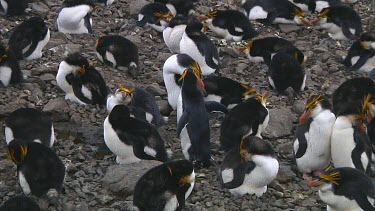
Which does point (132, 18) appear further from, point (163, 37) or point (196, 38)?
point (196, 38)

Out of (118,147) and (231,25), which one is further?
(231,25)

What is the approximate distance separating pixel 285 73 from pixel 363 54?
1355 mm

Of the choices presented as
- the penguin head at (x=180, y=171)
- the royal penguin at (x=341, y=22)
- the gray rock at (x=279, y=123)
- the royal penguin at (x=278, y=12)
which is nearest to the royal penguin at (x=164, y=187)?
the penguin head at (x=180, y=171)

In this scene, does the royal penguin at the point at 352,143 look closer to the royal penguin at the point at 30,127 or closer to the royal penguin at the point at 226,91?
the royal penguin at the point at 226,91

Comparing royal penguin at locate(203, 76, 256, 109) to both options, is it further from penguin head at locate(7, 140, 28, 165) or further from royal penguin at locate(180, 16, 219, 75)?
penguin head at locate(7, 140, 28, 165)

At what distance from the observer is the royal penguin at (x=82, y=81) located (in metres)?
7.71

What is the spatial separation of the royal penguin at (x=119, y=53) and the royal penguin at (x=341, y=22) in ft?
9.73

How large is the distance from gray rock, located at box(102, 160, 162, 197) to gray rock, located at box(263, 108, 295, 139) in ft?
4.95

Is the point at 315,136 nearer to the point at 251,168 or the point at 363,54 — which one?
the point at 251,168

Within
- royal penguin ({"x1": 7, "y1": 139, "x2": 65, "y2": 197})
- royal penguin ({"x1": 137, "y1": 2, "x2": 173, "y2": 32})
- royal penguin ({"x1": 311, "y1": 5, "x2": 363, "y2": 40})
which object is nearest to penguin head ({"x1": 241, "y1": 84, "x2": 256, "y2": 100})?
royal penguin ({"x1": 7, "y1": 139, "x2": 65, "y2": 197})

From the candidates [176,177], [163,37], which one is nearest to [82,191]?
[176,177]

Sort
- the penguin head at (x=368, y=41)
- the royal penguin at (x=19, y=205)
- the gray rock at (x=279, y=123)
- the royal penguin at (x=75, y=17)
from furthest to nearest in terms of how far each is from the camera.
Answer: the royal penguin at (x=75, y=17) < the penguin head at (x=368, y=41) < the gray rock at (x=279, y=123) < the royal penguin at (x=19, y=205)

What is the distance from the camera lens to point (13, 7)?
33.1ft

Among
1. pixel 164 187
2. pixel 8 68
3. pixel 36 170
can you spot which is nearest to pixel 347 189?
pixel 164 187
